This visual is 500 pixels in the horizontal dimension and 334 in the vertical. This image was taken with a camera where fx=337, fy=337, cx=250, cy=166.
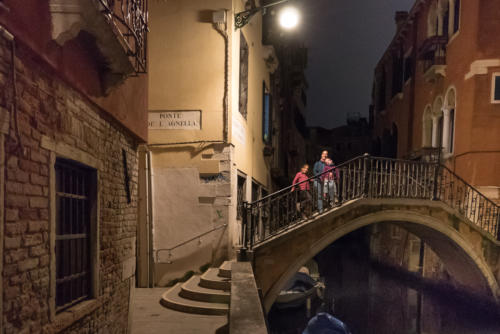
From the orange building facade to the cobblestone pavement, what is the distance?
854 cm

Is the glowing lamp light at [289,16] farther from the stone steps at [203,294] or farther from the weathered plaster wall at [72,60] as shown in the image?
the stone steps at [203,294]

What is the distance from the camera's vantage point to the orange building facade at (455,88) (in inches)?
384

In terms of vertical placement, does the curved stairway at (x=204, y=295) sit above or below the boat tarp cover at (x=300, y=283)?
above

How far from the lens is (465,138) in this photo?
33.2 ft

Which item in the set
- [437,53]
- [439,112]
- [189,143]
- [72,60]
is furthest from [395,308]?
[72,60]

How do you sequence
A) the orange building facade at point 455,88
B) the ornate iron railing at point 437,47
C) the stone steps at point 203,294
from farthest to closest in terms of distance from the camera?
the ornate iron railing at point 437,47 → the orange building facade at point 455,88 → the stone steps at point 203,294

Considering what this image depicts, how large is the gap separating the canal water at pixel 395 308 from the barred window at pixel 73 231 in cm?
940

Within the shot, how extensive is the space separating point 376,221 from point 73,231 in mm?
7126

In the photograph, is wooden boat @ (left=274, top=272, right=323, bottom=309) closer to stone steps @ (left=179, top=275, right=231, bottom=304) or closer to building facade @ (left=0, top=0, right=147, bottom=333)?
stone steps @ (left=179, top=275, right=231, bottom=304)

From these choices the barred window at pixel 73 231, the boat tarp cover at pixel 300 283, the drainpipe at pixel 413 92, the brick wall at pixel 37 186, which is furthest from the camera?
the drainpipe at pixel 413 92

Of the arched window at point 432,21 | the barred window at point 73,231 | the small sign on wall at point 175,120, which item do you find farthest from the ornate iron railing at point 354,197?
the arched window at point 432,21

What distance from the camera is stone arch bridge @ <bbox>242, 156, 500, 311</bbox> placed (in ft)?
25.3

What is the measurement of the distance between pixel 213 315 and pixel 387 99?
1721cm

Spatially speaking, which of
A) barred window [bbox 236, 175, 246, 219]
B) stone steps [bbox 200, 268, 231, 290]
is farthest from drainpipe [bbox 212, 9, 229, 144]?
stone steps [bbox 200, 268, 231, 290]
